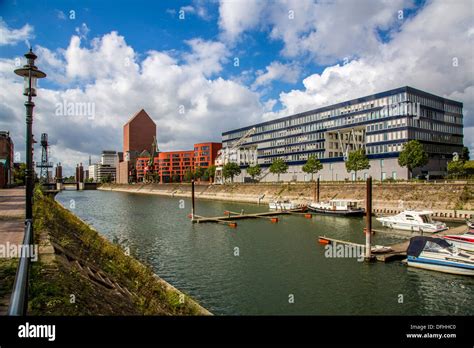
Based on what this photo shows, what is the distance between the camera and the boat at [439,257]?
78.3 feet

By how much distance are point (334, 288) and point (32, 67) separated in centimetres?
2099

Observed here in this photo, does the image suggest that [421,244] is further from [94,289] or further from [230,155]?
[230,155]

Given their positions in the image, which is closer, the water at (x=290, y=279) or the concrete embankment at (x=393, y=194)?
the water at (x=290, y=279)

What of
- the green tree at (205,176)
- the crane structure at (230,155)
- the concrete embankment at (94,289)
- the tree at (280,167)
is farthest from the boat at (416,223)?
the green tree at (205,176)

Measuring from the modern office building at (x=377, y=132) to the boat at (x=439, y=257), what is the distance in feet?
231

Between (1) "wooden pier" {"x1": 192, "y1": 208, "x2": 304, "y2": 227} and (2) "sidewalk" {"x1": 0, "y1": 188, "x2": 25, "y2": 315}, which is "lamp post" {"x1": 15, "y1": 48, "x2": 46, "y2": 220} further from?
(1) "wooden pier" {"x1": 192, "y1": 208, "x2": 304, "y2": 227}

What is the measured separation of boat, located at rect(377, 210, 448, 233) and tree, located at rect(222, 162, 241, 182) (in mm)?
101103

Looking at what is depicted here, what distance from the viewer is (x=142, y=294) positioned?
15750 millimetres

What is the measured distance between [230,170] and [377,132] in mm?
66202

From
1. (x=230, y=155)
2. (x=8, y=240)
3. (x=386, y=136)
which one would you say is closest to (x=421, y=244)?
(x=8, y=240)

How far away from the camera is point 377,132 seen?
99250 mm

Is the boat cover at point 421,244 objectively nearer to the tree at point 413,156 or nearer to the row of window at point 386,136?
the tree at point 413,156

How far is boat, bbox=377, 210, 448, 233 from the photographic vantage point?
41.6m
